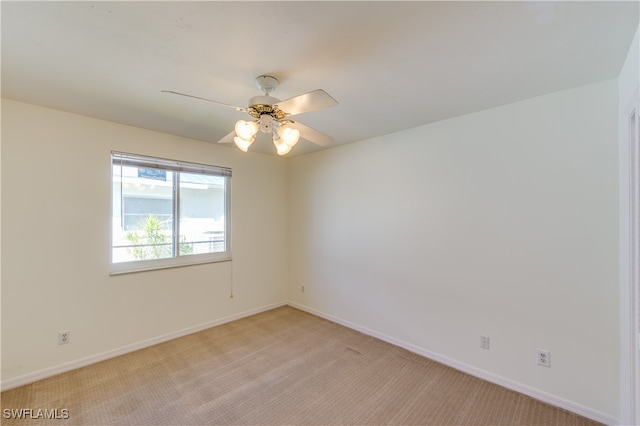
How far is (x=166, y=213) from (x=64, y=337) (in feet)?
4.85

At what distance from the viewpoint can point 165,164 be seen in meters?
3.20

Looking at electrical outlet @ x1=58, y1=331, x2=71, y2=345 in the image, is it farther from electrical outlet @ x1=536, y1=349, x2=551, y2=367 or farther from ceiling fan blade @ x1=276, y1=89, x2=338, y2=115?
electrical outlet @ x1=536, y1=349, x2=551, y2=367

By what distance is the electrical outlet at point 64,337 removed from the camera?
2520mm

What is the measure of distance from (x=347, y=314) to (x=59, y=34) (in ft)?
11.9

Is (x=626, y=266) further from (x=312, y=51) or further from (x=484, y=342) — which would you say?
(x=312, y=51)

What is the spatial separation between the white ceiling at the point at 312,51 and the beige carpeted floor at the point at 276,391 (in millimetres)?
2415

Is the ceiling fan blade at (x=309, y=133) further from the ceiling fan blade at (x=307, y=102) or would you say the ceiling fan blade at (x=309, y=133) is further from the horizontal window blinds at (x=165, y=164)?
the horizontal window blinds at (x=165, y=164)

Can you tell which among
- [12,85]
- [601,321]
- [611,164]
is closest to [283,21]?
[12,85]

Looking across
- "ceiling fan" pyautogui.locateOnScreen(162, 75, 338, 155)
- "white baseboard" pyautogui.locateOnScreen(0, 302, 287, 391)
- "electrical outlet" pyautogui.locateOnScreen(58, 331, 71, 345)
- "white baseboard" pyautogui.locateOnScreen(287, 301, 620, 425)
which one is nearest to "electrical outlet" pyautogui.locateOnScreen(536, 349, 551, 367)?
"white baseboard" pyautogui.locateOnScreen(287, 301, 620, 425)

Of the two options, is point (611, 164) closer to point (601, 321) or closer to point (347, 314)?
point (601, 321)

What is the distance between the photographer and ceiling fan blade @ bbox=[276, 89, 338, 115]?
4.90ft

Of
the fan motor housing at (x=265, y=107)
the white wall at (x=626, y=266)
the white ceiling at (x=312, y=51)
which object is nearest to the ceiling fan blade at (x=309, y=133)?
the fan motor housing at (x=265, y=107)

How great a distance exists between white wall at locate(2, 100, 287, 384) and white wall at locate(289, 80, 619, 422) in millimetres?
2206

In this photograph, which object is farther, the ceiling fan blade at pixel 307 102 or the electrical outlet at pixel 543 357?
the electrical outlet at pixel 543 357
